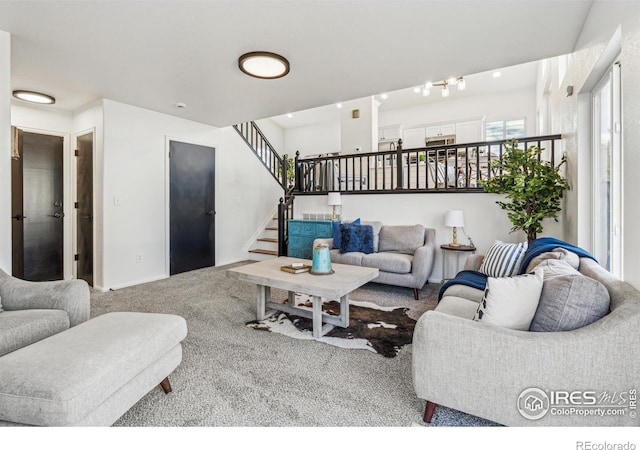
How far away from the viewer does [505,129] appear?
7.16m

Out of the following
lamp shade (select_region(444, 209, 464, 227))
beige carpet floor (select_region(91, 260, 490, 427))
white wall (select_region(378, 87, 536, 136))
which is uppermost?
white wall (select_region(378, 87, 536, 136))

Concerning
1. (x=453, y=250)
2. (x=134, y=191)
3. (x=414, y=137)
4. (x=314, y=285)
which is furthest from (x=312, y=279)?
(x=414, y=137)

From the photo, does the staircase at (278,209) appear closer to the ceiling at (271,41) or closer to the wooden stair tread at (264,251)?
the wooden stair tread at (264,251)

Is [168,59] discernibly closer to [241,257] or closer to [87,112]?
[87,112]

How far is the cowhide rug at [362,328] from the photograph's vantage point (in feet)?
7.91

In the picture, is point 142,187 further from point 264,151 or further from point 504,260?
point 504,260

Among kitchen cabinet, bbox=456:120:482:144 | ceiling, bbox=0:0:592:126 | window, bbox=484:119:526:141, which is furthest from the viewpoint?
Answer: kitchen cabinet, bbox=456:120:482:144

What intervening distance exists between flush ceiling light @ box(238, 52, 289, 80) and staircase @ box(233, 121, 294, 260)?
2.69 metres

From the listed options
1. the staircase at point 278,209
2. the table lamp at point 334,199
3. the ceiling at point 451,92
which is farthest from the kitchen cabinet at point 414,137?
the table lamp at point 334,199

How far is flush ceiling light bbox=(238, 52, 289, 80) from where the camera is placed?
2818 millimetres

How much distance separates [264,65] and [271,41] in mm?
425

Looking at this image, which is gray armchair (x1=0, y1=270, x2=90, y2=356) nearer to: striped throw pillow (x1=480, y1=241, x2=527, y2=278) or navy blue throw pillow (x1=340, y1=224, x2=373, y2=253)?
navy blue throw pillow (x1=340, y1=224, x2=373, y2=253)

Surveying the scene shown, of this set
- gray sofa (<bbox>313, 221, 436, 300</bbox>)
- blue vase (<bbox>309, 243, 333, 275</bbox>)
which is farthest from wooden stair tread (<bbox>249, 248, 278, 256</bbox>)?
blue vase (<bbox>309, 243, 333, 275</bbox>)
